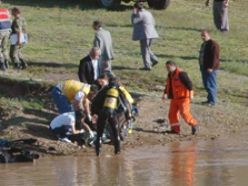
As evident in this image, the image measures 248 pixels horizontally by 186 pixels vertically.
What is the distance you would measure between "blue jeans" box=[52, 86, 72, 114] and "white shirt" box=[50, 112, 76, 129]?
62 cm

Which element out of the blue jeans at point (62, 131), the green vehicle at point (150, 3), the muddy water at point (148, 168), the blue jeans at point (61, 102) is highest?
the green vehicle at point (150, 3)

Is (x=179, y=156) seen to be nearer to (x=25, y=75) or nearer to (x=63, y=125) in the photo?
(x=63, y=125)

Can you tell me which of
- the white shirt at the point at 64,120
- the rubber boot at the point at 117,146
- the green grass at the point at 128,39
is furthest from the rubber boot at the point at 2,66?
the rubber boot at the point at 117,146

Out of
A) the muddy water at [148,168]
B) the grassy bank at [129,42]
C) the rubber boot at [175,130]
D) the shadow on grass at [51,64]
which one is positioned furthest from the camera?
the shadow on grass at [51,64]

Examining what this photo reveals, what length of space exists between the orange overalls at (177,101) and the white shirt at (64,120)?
7.39ft

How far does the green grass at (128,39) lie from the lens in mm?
23531

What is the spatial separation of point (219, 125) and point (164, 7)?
13.2 metres

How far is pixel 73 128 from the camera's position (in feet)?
58.8

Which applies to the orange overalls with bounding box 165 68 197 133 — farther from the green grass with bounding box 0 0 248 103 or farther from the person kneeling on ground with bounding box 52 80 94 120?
Answer: the green grass with bounding box 0 0 248 103

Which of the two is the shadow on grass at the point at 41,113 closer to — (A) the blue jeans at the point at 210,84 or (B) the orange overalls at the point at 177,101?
(B) the orange overalls at the point at 177,101

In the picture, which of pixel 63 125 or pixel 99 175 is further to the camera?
pixel 63 125

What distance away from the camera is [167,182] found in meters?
14.0

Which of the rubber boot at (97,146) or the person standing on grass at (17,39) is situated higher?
the person standing on grass at (17,39)

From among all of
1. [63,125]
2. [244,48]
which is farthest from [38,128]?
[244,48]
